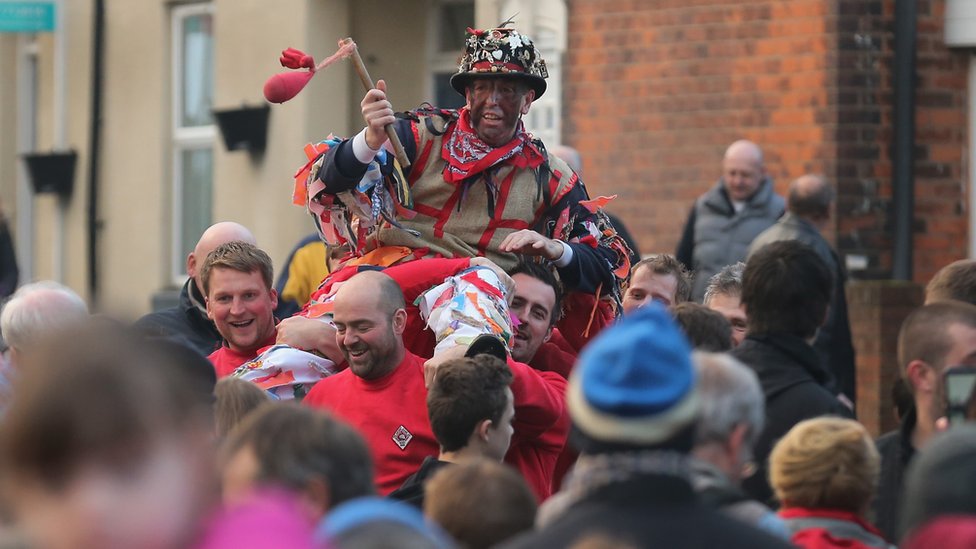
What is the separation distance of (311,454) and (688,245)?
6.58 metres

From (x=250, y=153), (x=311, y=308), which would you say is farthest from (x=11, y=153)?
(x=311, y=308)

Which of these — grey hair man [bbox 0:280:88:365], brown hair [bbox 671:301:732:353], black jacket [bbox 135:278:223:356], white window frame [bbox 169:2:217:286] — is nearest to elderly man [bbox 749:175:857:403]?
black jacket [bbox 135:278:223:356]

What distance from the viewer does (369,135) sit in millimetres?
5617

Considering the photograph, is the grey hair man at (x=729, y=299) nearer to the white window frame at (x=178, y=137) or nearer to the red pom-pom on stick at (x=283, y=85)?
the red pom-pom on stick at (x=283, y=85)

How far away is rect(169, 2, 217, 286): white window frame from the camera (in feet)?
46.6

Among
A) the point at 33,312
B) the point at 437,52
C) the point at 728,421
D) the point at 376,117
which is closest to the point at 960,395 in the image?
the point at 728,421

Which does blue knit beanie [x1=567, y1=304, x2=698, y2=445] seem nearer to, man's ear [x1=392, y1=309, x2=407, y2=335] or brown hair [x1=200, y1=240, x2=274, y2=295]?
man's ear [x1=392, y1=309, x2=407, y2=335]

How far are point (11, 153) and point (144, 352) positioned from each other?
14374 mm

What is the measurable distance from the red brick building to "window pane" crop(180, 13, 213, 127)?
188 inches

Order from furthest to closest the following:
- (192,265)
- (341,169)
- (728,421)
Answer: (192,265), (341,169), (728,421)

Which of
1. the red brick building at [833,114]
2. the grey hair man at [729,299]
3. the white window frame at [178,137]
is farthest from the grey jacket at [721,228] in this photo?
the white window frame at [178,137]

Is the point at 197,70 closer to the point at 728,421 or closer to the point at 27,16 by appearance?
the point at 27,16

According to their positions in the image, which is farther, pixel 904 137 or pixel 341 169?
pixel 904 137

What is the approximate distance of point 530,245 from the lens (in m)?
5.64
